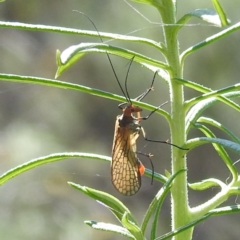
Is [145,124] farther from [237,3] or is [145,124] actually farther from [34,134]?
[237,3]

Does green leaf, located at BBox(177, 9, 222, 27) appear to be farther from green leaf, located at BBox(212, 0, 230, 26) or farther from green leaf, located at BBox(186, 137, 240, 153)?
green leaf, located at BBox(186, 137, 240, 153)

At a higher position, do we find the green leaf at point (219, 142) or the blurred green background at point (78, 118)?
the blurred green background at point (78, 118)

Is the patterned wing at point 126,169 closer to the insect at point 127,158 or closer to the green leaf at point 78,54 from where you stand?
the insect at point 127,158

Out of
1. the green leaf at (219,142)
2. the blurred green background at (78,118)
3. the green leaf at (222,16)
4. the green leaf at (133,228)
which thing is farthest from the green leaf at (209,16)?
the blurred green background at (78,118)

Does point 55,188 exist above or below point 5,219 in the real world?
above

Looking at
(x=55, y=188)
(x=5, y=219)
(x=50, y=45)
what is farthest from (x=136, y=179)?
(x=50, y=45)
